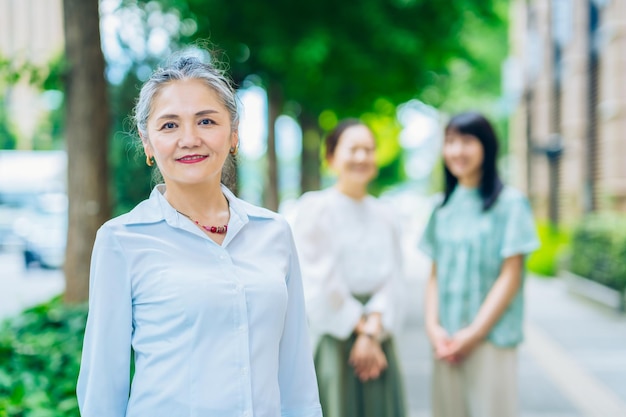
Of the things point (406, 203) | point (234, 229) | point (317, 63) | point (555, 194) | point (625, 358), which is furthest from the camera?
point (406, 203)

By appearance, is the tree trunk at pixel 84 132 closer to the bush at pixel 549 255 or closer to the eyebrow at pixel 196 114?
the eyebrow at pixel 196 114

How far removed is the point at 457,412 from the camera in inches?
145

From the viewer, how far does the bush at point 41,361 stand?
3996 mm

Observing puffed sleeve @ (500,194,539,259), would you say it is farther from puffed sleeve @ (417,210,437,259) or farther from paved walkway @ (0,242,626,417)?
paved walkway @ (0,242,626,417)

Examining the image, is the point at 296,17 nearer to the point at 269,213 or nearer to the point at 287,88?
the point at 287,88

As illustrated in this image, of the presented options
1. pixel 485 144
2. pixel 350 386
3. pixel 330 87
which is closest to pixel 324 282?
pixel 350 386

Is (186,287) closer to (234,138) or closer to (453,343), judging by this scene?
(234,138)

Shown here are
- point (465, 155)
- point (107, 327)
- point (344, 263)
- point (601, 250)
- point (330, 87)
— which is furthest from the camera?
point (601, 250)

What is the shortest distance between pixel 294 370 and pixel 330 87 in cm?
802

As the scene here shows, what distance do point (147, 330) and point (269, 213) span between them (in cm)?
47

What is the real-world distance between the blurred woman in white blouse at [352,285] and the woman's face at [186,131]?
1.78 m

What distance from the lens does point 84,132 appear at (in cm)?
641

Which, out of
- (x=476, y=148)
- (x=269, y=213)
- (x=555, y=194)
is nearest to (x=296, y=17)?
(x=476, y=148)

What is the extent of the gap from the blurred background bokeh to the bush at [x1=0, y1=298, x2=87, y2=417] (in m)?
0.03
